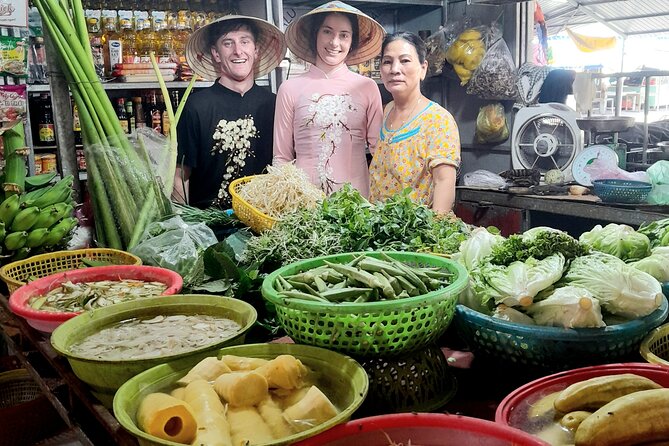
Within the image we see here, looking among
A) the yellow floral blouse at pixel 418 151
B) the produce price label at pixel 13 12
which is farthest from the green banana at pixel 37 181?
the yellow floral blouse at pixel 418 151

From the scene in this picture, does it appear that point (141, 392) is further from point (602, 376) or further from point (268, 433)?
point (602, 376)

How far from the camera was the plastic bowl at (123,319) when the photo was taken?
112 centimetres

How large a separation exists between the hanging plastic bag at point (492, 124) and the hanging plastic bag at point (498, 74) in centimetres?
18

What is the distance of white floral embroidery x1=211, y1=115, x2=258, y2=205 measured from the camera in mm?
3359

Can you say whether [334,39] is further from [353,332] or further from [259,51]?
[353,332]

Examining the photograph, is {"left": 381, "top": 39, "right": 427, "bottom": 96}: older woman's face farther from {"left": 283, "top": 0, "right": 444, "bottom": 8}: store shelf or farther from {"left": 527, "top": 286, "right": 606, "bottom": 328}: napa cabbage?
{"left": 283, "top": 0, "right": 444, "bottom": 8}: store shelf

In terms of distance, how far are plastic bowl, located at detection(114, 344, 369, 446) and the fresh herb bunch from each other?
1.64 feet

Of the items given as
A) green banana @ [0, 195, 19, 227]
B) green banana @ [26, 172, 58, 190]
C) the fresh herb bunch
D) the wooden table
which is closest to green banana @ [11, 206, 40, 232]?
green banana @ [0, 195, 19, 227]

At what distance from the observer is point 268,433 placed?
94cm

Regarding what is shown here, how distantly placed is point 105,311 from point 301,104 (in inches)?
80.9

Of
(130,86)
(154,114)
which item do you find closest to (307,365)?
(130,86)

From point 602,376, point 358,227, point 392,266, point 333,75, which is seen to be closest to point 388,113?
point 333,75

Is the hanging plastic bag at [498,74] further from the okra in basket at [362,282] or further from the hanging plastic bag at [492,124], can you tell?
the okra in basket at [362,282]

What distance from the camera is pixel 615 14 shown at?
11367mm
